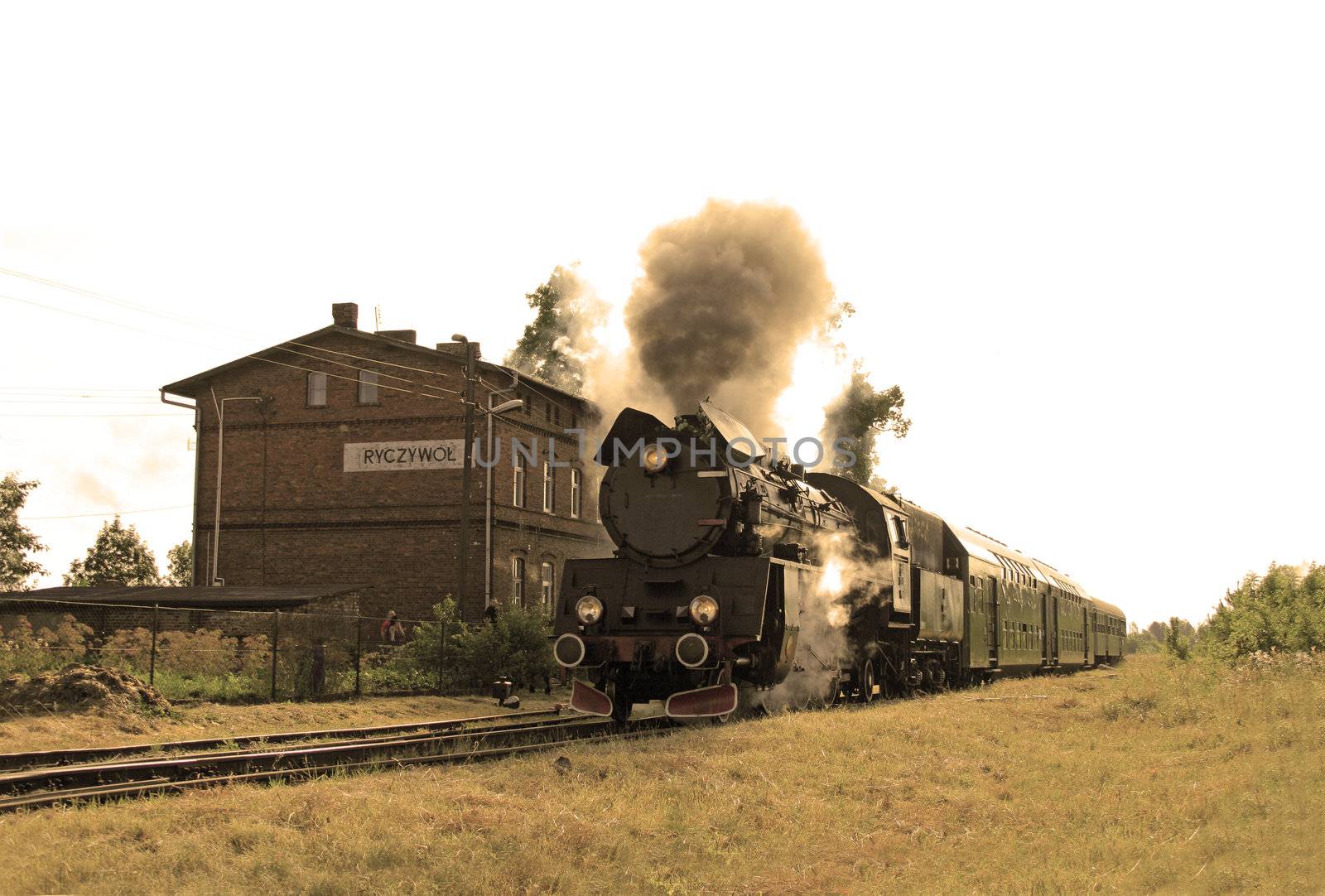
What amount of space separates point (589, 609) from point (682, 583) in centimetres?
114

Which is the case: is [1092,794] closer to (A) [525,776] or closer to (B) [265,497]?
(A) [525,776]

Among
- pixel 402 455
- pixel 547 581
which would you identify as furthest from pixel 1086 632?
pixel 402 455

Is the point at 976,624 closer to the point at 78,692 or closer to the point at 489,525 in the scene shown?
the point at 489,525

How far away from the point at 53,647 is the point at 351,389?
15772 mm

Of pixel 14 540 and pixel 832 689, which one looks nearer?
pixel 832 689

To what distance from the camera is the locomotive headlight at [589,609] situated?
44.0 ft

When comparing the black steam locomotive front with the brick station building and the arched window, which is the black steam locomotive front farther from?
the arched window

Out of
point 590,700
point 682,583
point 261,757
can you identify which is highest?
point 682,583

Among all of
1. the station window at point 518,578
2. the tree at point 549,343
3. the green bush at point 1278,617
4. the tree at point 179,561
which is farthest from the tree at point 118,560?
the green bush at point 1278,617

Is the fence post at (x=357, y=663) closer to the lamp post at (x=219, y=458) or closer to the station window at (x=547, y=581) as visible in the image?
the station window at (x=547, y=581)

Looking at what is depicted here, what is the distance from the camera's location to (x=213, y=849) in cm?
667

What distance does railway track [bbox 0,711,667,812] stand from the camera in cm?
865

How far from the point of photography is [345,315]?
34.7m

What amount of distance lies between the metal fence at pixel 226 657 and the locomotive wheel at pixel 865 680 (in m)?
7.57
